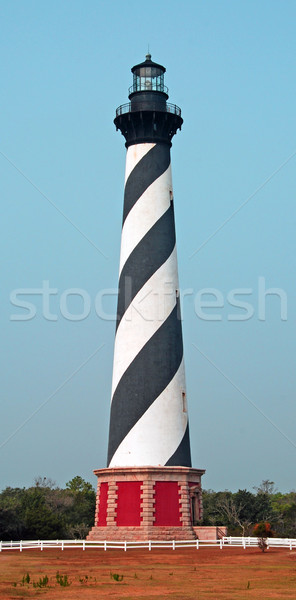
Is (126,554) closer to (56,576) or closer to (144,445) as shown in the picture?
(144,445)

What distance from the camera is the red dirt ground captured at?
19.6 m

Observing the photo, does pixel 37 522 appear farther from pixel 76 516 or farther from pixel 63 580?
pixel 63 580

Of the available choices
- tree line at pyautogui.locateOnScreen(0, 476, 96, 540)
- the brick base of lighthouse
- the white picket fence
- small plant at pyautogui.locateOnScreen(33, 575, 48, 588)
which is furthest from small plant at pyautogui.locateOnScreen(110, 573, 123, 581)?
tree line at pyautogui.locateOnScreen(0, 476, 96, 540)

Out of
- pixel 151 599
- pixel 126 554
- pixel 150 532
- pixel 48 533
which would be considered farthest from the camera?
pixel 48 533

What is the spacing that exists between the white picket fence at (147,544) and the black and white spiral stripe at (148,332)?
12.1ft

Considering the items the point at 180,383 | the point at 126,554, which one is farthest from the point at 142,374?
the point at 126,554

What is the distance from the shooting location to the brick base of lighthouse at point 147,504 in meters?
36.0

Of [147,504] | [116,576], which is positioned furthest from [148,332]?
[116,576]

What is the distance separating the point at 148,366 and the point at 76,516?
18.7 meters

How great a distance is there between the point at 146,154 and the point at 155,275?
6202mm

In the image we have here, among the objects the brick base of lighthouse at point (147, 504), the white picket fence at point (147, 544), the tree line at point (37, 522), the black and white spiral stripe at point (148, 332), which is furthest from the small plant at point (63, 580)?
the tree line at point (37, 522)

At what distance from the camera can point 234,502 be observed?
49875 mm

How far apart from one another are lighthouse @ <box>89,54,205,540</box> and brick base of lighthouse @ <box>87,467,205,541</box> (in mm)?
45

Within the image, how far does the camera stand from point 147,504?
35969mm
